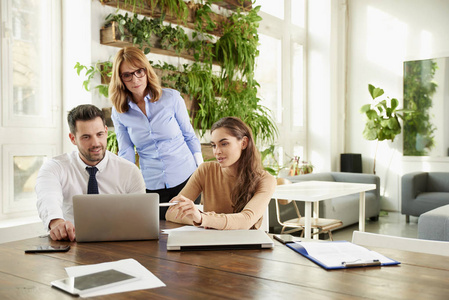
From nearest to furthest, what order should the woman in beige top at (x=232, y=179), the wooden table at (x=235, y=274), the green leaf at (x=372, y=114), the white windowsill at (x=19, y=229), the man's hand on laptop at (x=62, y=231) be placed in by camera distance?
the wooden table at (x=235, y=274)
the man's hand on laptop at (x=62, y=231)
the woman in beige top at (x=232, y=179)
the white windowsill at (x=19, y=229)
the green leaf at (x=372, y=114)

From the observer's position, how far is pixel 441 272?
136 centimetres

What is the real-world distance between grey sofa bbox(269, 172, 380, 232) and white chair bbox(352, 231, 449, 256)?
287cm

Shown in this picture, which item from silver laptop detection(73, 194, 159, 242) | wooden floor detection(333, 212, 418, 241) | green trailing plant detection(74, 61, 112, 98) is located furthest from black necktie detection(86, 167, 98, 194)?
wooden floor detection(333, 212, 418, 241)

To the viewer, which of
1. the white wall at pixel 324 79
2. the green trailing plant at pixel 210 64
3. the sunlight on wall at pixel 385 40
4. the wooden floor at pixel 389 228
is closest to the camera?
the green trailing plant at pixel 210 64

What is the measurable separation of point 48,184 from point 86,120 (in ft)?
1.04

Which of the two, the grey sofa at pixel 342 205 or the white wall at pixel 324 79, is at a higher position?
the white wall at pixel 324 79

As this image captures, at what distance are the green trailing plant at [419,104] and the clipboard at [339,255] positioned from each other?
5452mm

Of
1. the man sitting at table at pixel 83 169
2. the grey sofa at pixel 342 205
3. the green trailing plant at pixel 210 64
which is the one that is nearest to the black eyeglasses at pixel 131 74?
the man sitting at table at pixel 83 169

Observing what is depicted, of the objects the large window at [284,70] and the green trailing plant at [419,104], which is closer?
the large window at [284,70]

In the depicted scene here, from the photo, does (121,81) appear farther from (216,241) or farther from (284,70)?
(284,70)

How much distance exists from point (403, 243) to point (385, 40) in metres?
5.84

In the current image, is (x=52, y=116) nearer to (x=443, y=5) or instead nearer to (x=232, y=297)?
(x=232, y=297)

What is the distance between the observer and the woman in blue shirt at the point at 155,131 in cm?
259

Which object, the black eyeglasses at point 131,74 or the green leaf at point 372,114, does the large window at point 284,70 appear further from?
the black eyeglasses at point 131,74
